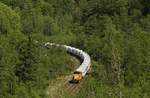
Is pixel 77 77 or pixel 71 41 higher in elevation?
pixel 77 77

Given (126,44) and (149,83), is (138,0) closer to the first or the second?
Answer: (126,44)

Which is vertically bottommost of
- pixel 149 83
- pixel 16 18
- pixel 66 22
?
pixel 66 22

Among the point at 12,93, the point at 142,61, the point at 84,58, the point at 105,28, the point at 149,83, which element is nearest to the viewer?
the point at 149,83

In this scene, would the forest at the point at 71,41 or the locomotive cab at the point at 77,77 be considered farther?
the locomotive cab at the point at 77,77

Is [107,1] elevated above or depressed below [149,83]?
below

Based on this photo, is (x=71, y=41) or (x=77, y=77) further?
(x=71, y=41)

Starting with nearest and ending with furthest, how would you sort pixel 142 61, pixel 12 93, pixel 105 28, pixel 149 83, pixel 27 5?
pixel 149 83 < pixel 12 93 < pixel 142 61 < pixel 105 28 < pixel 27 5

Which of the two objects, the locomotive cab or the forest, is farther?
the locomotive cab

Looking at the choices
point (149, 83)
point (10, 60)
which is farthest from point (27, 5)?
point (149, 83)
